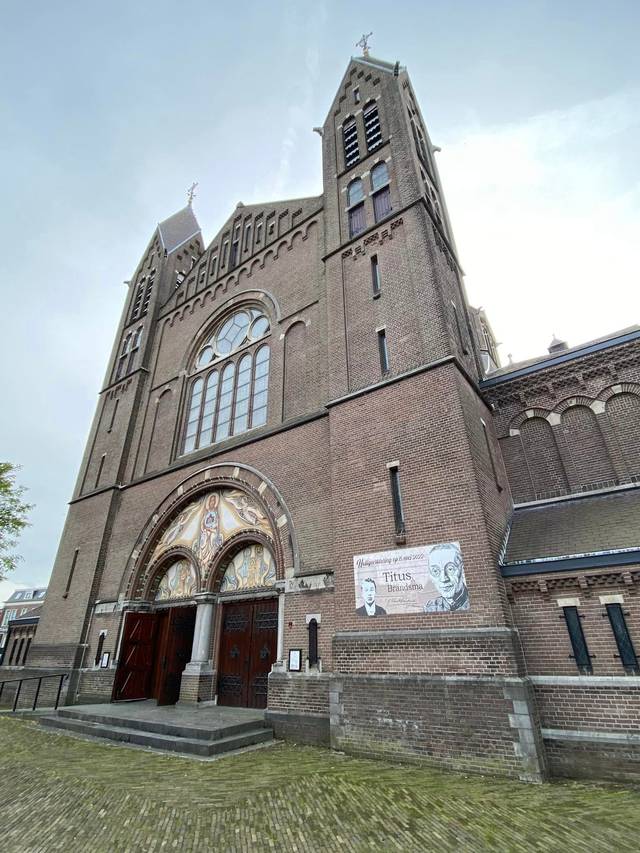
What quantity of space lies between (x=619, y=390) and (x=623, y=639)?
590 cm

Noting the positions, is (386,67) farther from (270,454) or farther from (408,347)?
(270,454)

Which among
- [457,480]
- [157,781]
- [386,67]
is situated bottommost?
[157,781]

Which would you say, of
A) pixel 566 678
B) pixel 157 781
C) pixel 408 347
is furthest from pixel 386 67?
pixel 157 781

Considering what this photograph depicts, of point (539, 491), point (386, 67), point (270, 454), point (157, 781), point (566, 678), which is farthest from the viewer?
point (386, 67)

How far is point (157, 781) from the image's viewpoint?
6121 mm

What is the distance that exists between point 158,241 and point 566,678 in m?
26.6

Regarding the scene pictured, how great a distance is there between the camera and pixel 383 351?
11.3m

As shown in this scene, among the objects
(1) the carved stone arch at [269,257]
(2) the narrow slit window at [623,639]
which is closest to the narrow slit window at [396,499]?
(2) the narrow slit window at [623,639]

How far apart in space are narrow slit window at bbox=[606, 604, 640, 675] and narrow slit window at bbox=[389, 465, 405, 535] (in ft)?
11.7

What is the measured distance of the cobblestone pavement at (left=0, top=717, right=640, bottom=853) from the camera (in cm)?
433

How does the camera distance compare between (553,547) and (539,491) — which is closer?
(553,547)

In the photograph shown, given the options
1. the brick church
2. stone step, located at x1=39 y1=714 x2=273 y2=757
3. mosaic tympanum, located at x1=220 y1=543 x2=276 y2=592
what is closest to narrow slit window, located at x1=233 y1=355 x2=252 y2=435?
the brick church

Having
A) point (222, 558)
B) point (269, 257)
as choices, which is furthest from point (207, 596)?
point (269, 257)

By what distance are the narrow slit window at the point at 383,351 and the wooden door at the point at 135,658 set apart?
35.1 feet
